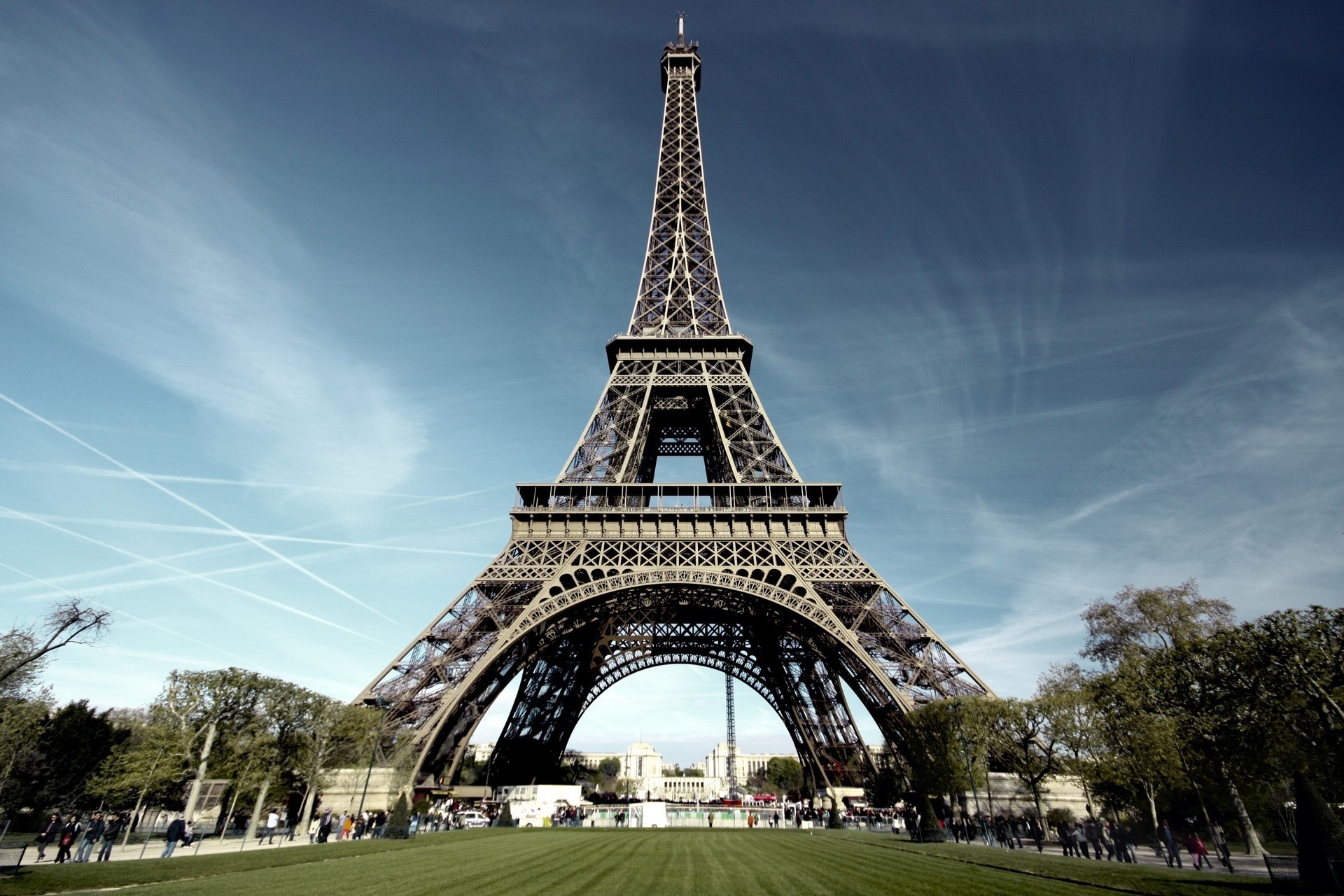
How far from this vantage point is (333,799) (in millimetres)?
29125

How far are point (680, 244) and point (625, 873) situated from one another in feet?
144

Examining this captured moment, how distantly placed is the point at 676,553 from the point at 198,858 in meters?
21.3

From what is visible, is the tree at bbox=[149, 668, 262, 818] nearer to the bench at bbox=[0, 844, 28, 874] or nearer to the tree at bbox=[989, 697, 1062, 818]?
the bench at bbox=[0, 844, 28, 874]

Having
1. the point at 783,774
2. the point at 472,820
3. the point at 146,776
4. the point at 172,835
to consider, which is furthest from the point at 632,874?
the point at 783,774

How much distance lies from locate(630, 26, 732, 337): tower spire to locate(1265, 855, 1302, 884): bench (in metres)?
35.7

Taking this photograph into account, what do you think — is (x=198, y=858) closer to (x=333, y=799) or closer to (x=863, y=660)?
(x=333, y=799)

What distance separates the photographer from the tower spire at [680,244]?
45.8m

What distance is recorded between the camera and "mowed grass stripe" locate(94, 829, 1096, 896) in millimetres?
11602

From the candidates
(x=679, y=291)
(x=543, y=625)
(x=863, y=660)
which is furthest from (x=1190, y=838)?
(x=679, y=291)

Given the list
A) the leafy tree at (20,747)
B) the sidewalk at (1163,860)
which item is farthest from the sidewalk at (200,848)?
the sidewalk at (1163,860)

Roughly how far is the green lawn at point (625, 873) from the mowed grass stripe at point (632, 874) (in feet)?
0.15

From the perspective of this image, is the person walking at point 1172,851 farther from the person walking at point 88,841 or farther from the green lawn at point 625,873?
the person walking at point 88,841

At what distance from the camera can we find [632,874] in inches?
558

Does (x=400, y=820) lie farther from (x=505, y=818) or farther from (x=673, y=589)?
(x=673, y=589)
